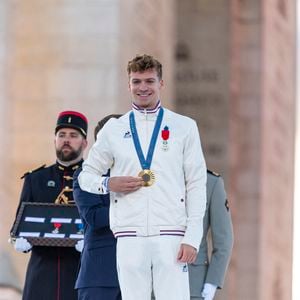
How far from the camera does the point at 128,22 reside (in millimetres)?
14258

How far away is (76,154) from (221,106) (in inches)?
464

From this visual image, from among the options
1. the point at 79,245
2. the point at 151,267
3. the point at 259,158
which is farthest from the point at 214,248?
the point at 259,158

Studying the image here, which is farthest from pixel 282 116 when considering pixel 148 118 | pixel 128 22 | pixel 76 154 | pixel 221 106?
pixel 148 118

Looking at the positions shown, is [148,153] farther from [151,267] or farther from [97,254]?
[97,254]

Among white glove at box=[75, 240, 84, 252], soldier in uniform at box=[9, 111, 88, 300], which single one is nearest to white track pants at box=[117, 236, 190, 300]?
white glove at box=[75, 240, 84, 252]

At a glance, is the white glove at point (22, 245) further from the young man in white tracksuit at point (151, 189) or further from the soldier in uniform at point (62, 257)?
the young man in white tracksuit at point (151, 189)

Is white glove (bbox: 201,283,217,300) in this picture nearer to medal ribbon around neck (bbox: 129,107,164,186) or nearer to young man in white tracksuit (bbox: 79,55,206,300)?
young man in white tracksuit (bbox: 79,55,206,300)

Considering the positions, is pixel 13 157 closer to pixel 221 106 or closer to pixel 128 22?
pixel 128 22

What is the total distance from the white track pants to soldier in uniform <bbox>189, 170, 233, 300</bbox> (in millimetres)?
1154

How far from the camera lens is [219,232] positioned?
8336 millimetres

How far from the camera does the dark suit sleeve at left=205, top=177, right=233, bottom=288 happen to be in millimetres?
8219

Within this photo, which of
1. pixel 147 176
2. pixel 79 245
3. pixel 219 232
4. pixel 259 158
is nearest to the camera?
pixel 147 176

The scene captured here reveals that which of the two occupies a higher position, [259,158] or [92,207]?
[259,158]

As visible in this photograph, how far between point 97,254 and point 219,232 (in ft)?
2.57
